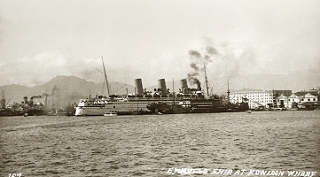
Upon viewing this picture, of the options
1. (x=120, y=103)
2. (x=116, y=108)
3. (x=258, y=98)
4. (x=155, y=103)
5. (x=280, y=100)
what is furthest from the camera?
(x=258, y=98)

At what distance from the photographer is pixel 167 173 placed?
13555 mm

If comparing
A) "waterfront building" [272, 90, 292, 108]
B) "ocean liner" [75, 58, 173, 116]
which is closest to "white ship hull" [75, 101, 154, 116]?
"ocean liner" [75, 58, 173, 116]

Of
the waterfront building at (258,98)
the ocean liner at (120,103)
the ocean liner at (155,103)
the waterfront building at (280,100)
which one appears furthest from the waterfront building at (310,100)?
the ocean liner at (120,103)

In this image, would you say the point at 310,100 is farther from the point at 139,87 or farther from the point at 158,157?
the point at 158,157

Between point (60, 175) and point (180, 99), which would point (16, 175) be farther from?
point (180, 99)

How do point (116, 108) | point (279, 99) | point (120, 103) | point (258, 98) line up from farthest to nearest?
point (258, 98) → point (279, 99) → point (120, 103) → point (116, 108)

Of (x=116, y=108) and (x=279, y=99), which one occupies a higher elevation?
(x=279, y=99)

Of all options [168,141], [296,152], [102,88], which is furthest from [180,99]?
[296,152]

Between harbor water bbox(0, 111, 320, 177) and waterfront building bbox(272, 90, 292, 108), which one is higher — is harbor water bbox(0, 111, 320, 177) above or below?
below

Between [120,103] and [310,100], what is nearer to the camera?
[120,103]

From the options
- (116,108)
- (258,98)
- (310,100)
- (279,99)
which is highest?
(258,98)

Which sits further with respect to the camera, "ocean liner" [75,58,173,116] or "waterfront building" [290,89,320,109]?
"waterfront building" [290,89,320,109]

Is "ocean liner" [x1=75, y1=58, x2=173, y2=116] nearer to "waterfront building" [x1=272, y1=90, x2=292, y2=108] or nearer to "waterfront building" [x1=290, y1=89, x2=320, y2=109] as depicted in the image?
"waterfront building" [x1=290, y1=89, x2=320, y2=109]

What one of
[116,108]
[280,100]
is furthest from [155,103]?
[280,100]
